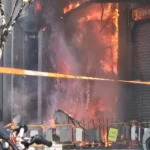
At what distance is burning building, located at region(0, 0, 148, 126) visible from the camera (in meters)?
17.2

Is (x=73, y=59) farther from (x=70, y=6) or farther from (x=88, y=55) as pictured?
(x=70, y=6)

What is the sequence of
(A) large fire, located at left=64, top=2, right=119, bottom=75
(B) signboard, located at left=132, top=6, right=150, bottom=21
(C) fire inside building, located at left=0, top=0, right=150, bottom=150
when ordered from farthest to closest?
1. (A) large fire, located at left=64, top=2, right=119, bottom=75
2. (B) signboard, located at left=132, top=6, right=150, bottom=21
3. (C) fire inside building, located at left=0, top=0, right=150, bottom=150

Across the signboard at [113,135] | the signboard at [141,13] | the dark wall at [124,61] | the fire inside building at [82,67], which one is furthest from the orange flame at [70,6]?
the signboard at [113,135]

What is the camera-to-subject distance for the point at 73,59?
18.0 metres

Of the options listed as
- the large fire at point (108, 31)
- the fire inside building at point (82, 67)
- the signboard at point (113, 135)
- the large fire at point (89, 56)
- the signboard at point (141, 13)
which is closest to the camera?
the fire inside building at point (82, 67)

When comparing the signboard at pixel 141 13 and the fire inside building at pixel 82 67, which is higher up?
the signboard at pixel 141 13

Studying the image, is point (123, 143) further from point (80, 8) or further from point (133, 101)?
point (80, 8)

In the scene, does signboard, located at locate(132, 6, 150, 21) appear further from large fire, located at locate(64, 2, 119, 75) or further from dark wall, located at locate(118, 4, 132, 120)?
large fire, located at locate(64, 2, 119, 75)

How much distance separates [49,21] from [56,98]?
3.05 meters

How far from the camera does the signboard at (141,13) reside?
18092mm

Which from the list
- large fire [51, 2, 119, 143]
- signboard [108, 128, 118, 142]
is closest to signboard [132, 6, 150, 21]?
large fire [51, 2, 119, 143]

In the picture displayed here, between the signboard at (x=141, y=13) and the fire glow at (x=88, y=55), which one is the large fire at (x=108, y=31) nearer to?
the fire glow at (x=88, y=55)

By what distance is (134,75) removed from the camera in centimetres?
1841

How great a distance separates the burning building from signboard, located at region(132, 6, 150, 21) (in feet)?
0.91
